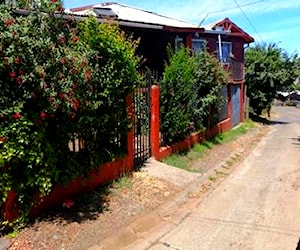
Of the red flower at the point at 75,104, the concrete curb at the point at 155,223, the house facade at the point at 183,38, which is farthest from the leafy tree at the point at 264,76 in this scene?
the red flower at the point at 75,104

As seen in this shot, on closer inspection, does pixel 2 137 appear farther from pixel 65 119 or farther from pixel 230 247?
pixel 230 247

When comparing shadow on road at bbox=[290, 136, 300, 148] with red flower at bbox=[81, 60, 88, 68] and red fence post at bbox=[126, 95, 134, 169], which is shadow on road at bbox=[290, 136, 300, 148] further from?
red flower at bbox=[81, 60, 88, 68]

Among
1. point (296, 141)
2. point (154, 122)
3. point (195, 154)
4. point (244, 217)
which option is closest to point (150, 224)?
point (244, 217)

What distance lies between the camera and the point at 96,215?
652cm

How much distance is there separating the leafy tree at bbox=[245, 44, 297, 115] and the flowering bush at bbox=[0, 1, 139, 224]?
21.0 meters

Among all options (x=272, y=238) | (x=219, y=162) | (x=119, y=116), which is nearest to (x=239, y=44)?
(x=219, y=162)

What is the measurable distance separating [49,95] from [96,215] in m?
2.39

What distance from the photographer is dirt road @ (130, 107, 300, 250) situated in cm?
586

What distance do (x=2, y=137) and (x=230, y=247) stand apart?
12.6 feet

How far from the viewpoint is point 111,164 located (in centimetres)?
805

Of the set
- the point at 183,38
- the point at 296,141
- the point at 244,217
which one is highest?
the point at 183,38

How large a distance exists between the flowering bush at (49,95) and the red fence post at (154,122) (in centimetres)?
287

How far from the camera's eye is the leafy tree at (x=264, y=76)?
1034 inches

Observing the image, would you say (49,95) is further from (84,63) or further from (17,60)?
(84,63)
